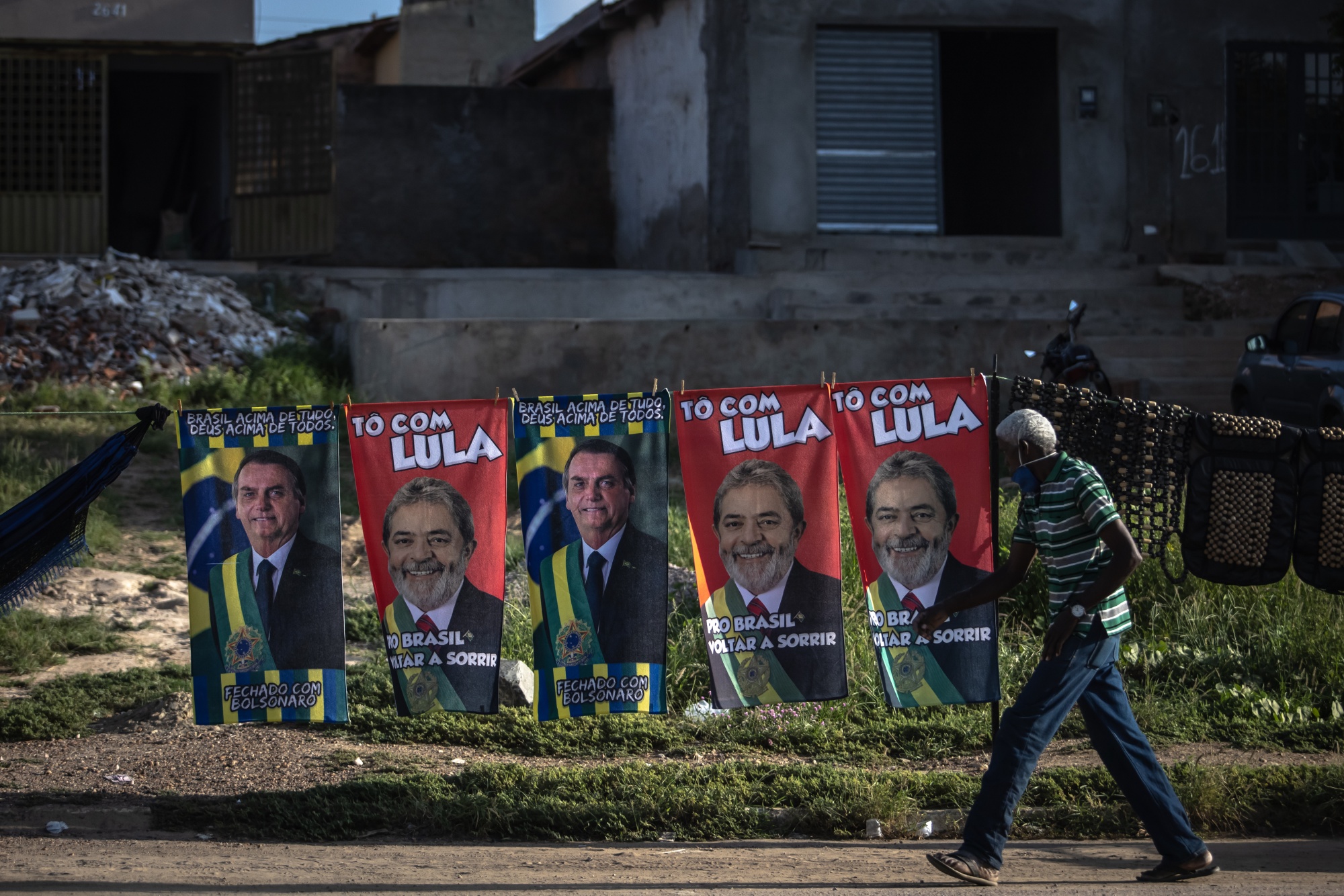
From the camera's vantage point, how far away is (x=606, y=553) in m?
6.32

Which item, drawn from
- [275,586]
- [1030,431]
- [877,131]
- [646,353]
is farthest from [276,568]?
[877,131]

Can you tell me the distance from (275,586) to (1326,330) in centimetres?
927

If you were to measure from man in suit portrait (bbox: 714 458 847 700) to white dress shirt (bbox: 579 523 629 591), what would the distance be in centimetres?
47

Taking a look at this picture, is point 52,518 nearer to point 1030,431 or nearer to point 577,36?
point 1030,431

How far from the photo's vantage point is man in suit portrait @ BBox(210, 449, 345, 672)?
6.25 meters

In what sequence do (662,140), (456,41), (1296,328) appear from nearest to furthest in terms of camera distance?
1. (1296,328)
2. (662,140)
3. (456,41)

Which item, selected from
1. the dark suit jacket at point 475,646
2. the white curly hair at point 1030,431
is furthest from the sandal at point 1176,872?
the dark suit jacket at point 475,646

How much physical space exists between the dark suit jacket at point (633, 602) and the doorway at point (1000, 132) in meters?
12.6

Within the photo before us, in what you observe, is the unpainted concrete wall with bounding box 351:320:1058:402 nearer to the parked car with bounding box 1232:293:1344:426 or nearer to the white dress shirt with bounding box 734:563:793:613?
the parked car with bounding box 1232:293:1344:426

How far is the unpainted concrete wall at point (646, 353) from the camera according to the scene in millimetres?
13461

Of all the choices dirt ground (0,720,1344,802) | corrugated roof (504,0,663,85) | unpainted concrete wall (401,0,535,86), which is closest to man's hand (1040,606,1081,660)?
dirt ground (0,720,1344,802)

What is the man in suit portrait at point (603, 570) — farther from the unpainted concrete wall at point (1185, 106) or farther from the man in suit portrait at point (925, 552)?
the unpainted concrete wall at point (1185, 106)

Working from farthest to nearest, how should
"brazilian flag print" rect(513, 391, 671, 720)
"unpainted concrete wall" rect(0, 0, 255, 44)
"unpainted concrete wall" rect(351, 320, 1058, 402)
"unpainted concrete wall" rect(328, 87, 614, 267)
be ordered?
"unpainted concrete wall" rect(328, 87, 614, 267) < "unpainted concrete wall" rect(0, 0, 255, 44) < "unpainted concrete wall" rect(351, 320, 1058, 402) < "brazilian flag print" rect(513, 391, 671, 720)

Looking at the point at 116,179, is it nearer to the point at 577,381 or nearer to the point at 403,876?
Answer: the point at 577,381
